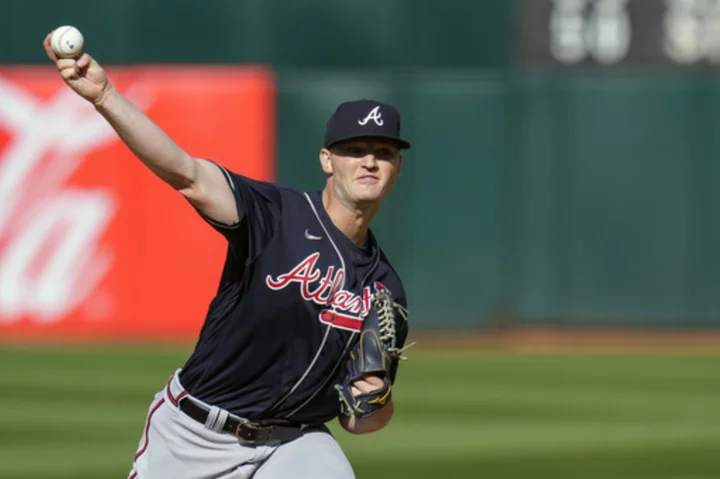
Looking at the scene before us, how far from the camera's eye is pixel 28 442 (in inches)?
327

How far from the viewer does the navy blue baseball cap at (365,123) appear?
434 centimetres

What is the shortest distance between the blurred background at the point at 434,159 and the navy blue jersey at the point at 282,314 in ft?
29.9

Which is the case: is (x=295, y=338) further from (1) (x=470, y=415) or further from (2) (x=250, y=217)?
(1) (x=470, y=415)

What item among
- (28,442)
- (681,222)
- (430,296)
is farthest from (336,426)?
(681,222)

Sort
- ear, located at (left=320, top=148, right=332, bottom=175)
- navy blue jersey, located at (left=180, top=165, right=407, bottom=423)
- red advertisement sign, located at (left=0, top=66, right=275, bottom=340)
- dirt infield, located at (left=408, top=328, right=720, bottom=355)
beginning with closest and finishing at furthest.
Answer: navy blue jersey, located at (left=180, top=165, right=407, bottom=423) → ear, located at (left=320, top=148, right=332, bottom=175) → red advertisement sign, located at (left=0, top=66, right=275, bottom=340) → dirt infield, located at (left=408, top=328, right=720, bottom=355)

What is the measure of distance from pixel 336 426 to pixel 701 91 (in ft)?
22.4

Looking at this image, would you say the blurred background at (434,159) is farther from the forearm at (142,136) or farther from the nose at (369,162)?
the forearm at (142,136)

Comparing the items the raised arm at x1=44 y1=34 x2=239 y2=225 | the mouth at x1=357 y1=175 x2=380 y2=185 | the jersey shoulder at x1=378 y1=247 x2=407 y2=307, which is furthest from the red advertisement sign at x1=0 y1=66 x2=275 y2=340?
the raised arm at x1=44 y1=34 x2=239 y2=225

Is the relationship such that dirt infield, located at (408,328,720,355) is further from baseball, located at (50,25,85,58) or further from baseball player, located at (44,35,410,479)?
baseball, located at (50,25,85,58)

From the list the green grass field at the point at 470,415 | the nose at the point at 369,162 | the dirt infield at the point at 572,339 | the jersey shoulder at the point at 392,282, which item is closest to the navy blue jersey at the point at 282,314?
the jersey shoulder at the point at 392,282

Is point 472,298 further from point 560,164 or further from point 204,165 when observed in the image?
point 204,165

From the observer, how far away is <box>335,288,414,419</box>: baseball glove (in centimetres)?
436

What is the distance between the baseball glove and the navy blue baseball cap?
52cm

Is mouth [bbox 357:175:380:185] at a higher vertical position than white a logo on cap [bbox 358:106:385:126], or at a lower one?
lower
